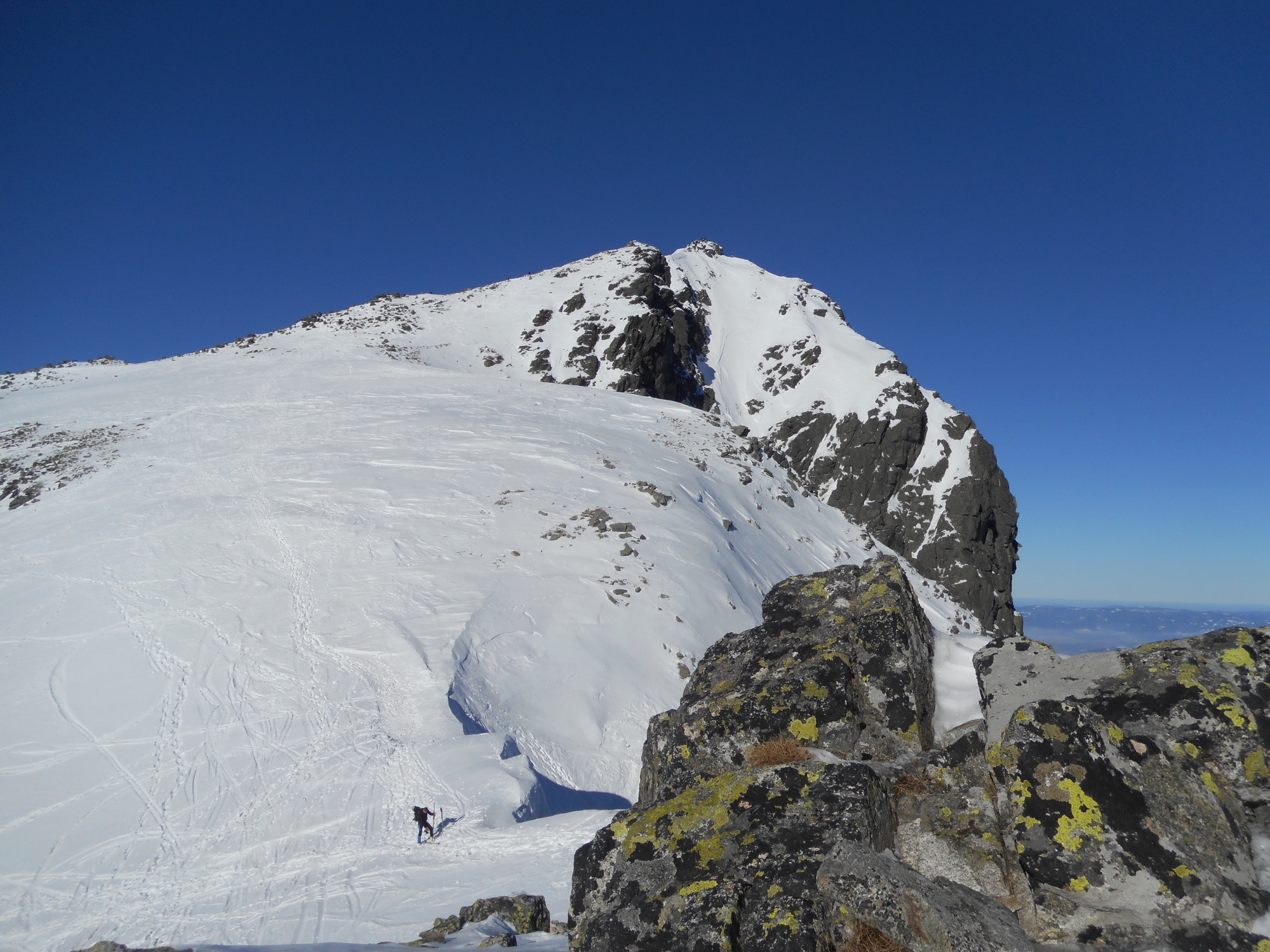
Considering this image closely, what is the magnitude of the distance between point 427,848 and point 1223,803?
14.1m

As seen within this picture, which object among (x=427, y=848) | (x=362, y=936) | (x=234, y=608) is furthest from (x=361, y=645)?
(x=362, y=936)

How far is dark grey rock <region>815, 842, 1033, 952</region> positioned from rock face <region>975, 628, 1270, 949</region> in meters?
0.58

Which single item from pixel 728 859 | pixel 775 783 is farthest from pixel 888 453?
pixel 728 859

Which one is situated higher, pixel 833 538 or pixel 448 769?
pixel 833 538

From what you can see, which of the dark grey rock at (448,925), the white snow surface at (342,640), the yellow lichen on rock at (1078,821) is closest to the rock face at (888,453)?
the white snow surface at (342,640)

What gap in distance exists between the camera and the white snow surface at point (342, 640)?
533 inches

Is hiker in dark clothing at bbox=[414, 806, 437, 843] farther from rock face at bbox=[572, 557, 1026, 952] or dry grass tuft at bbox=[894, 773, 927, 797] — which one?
dry grass tuft at bbox=[894, 773, 927, 797]

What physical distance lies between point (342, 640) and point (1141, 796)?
21661mm

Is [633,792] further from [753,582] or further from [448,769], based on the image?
[753,582]

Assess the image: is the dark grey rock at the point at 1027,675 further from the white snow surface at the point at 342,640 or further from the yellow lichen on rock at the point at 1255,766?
the yellow lichen on rock at the point at 1255,766

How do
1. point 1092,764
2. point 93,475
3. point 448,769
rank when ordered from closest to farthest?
point 1092,764, point 448,769, point 93,475

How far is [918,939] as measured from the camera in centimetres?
367

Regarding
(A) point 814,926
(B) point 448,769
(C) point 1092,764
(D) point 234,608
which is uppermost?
(D) point 234,608

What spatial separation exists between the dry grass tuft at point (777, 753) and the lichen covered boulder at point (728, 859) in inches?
26.3
